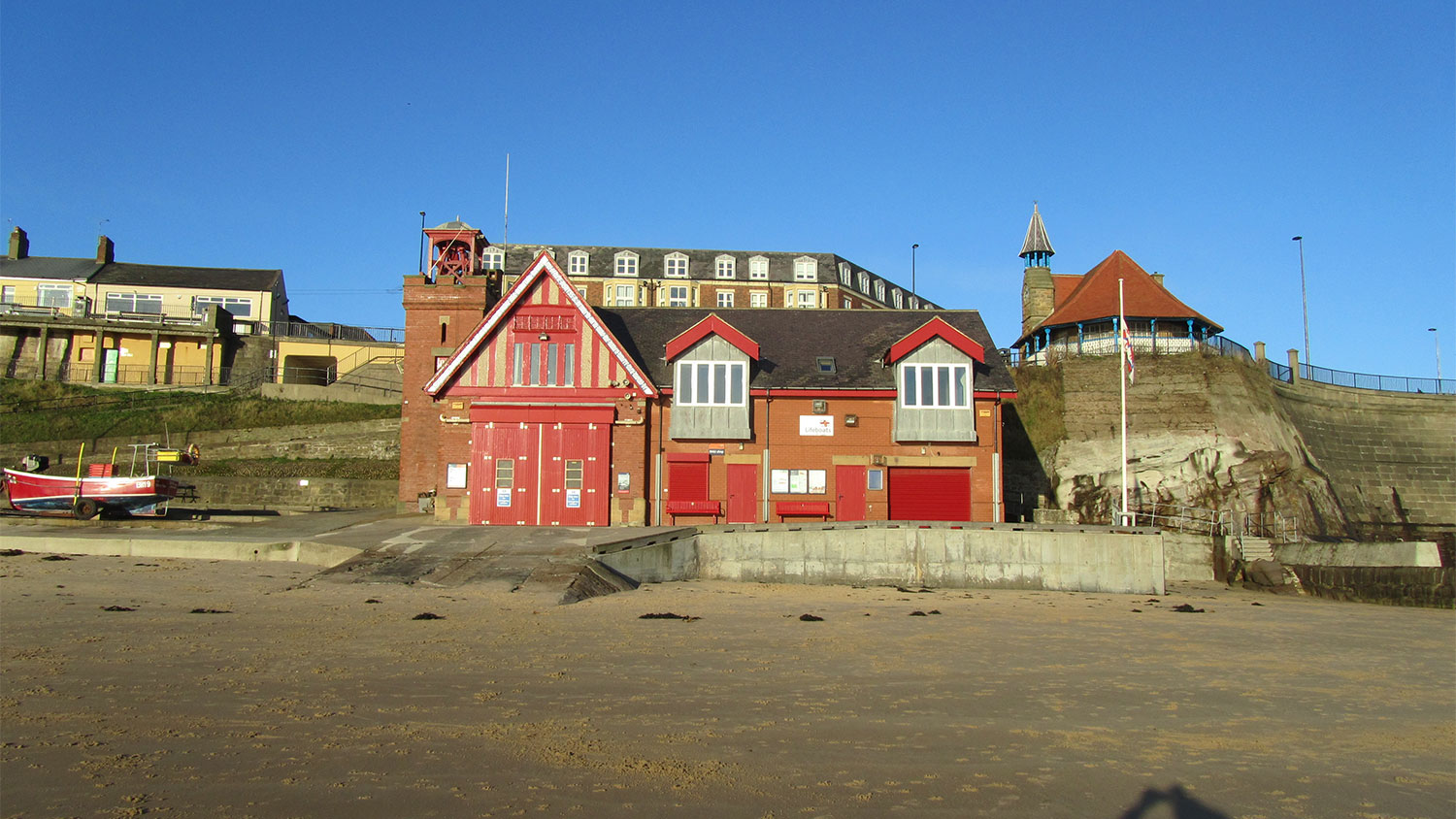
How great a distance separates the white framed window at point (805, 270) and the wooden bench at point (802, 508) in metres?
44.9

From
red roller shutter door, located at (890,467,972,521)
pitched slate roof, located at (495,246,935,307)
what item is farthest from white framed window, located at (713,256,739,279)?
red roller shutter door, located at (890,467,972,521)

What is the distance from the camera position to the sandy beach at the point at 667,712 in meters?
8.14

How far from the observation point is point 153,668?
11500 millimetres

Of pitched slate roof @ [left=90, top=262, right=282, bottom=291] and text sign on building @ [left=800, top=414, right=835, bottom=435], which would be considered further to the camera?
pitched slate roof @ [left=90, top=262, right=282, bottom=291]

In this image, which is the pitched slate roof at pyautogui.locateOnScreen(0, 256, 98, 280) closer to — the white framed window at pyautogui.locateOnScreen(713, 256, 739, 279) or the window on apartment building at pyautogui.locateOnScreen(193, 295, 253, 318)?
the window on apartment building at pyautogui.locateOnScreen(193, 295, 253, 318)

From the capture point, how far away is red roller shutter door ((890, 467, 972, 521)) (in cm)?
3092

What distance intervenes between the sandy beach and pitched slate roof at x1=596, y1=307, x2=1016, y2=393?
14.0 m

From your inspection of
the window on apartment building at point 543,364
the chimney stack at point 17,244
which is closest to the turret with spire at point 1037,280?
the window on apartment building at point 543,364

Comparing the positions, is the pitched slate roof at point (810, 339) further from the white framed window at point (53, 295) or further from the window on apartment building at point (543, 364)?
the white framed window at point (53, 295)

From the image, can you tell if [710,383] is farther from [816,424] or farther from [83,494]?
[83,494]

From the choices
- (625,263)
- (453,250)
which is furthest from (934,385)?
(625,263)

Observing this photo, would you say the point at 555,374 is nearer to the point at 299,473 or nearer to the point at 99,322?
the point at 299,473

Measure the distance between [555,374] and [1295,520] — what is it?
1110 inches

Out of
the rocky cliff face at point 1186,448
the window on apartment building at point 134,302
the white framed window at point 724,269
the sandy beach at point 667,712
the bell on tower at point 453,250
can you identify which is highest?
the white framed window at point 724,269
